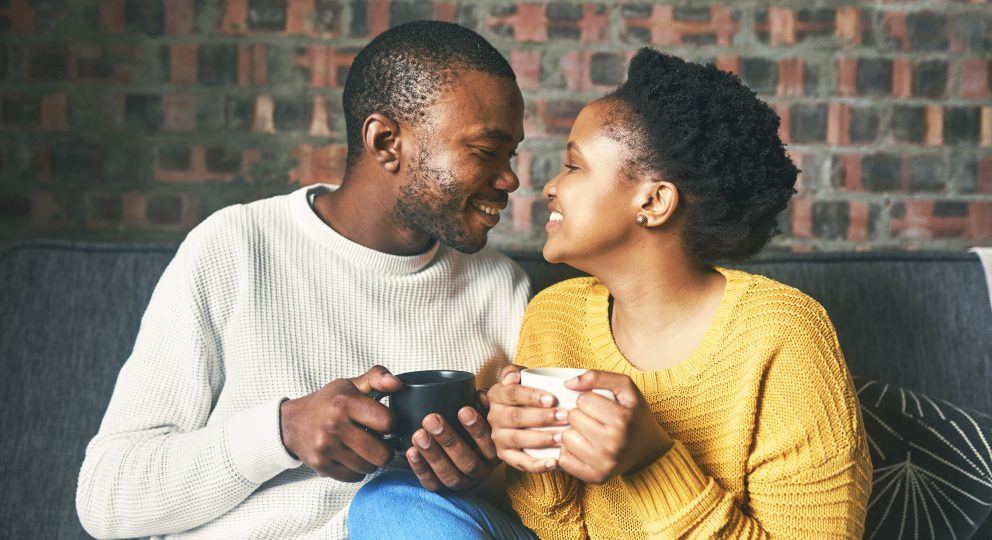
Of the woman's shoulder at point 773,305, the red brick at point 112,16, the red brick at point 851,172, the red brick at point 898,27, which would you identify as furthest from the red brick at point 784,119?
the red brick at point 112,16

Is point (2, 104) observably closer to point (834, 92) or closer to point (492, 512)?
point (492, 512)

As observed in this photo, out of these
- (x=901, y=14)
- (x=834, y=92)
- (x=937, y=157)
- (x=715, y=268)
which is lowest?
(x=715, y=268)

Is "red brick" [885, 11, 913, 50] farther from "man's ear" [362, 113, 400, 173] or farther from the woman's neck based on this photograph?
"man's ear" [362, 113, 400, 173]

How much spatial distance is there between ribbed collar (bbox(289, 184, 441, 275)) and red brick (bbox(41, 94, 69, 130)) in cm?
89

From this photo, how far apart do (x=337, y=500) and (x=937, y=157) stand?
166 cm

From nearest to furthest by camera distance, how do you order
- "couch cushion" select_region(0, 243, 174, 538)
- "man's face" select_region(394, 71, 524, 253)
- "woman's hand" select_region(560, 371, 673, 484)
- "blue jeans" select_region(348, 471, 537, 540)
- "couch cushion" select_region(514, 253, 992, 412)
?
"woman's hand" select_region(560, 371, 673, 484) → "blue jeans" select_region(348, 471, 537, 540) → "man's face" select_region(394, 71, 524, 253) → "couch cushion" select_region(0, 243, 174, 538) → "couch cushion" select_region(514, 253, 992, 412)

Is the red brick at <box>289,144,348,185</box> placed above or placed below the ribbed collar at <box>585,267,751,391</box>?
above

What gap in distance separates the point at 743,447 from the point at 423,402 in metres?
0.45

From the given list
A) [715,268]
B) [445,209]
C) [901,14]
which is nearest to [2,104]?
[445,209]

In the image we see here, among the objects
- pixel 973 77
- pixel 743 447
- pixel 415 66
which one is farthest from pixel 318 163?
pixel 973 77

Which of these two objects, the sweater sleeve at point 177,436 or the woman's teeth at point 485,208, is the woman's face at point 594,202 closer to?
the woman's teeth at point 485,208

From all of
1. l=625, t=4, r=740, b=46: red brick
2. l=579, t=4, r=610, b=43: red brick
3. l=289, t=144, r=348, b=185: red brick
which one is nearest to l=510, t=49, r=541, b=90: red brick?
l=579, t=4, r=610, b=43: red brick

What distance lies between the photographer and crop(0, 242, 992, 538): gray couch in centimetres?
145

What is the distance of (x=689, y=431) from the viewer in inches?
46.5
